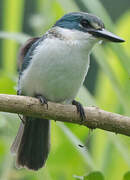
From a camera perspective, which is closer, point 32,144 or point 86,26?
point 86,26

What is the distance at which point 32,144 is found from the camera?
3693mm

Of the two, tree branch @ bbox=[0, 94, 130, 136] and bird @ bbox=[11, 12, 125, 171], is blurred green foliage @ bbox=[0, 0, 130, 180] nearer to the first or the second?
bird @ bbox=[11, 12, 125, 171]

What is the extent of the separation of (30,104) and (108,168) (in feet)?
2.69

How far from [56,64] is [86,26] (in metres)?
0.28

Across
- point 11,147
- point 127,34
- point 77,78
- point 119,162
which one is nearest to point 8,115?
point 11,147

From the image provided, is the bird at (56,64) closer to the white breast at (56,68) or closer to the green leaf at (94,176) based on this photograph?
the white breast at (56,68)

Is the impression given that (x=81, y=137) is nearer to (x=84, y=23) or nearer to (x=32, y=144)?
(x=32, y=144)

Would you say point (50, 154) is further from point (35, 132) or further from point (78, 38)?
point (78, 38)

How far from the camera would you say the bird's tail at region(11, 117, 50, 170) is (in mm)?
3482

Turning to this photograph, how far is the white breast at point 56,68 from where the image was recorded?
3.37 metres

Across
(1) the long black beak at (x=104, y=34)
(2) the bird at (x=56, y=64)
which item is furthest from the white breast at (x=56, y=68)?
(1) the long black beak at (x=104, y=34)

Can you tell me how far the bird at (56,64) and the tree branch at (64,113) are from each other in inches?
11.6

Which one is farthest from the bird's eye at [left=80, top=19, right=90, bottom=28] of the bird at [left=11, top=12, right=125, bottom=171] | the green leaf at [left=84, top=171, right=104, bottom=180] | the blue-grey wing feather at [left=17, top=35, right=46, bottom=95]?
the green leaf at [left=84, top=171, right=104, bottom=180]

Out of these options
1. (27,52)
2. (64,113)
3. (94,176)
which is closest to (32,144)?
(27,52)
